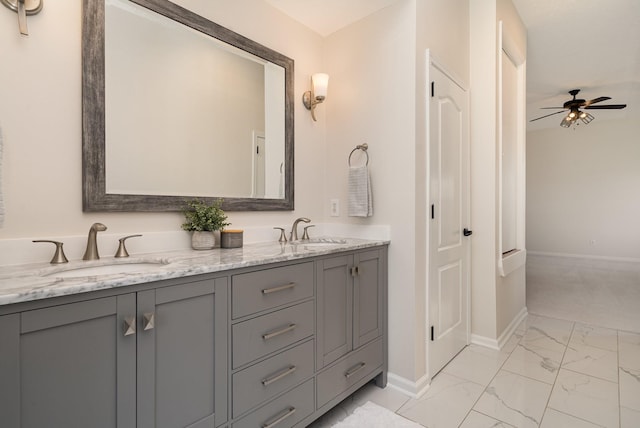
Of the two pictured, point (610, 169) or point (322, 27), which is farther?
point (610, 169)

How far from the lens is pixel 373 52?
2.13m

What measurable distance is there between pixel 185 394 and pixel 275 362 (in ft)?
1.30

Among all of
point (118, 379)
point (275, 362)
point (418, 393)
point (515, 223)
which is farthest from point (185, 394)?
point (515, 223)

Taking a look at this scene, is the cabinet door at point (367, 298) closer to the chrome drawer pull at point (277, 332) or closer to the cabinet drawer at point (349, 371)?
the cabinet drawer at point (349, 371)

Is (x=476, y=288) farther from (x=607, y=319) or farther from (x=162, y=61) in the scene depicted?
(x=162, y=61)

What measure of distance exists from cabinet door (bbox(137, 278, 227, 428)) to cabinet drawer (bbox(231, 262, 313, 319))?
0.07 m

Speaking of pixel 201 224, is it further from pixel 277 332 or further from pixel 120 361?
pixel 120 361

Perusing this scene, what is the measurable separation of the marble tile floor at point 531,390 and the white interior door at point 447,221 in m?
0.21

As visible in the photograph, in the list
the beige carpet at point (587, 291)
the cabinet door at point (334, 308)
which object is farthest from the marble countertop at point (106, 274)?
the beige carpet at point (587, 291)

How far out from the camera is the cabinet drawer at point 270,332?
4.12ft

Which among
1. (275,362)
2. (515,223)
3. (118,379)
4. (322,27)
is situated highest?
(322,27)

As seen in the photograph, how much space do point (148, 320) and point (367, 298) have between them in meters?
1.22

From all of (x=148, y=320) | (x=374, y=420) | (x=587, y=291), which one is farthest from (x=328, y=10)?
(x=587, y=291)

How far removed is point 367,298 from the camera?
6.23 feet
